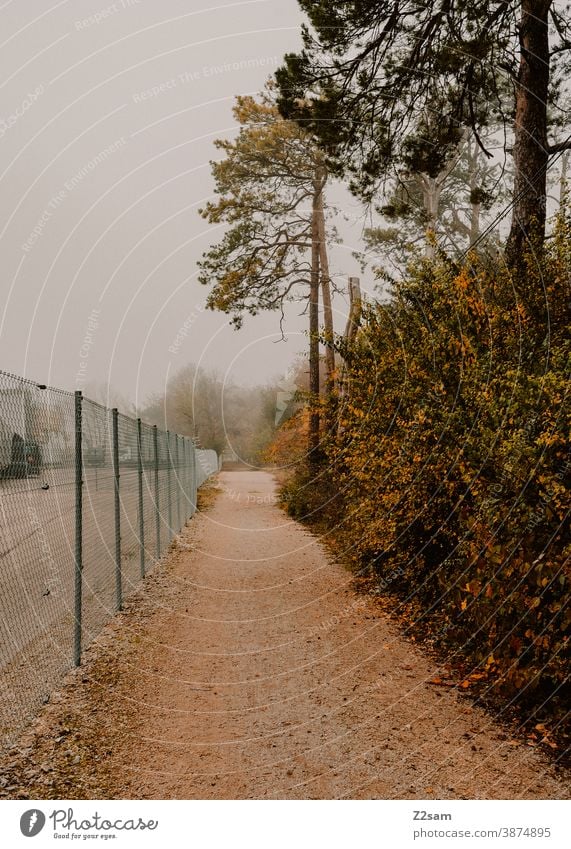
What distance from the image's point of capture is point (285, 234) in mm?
20344

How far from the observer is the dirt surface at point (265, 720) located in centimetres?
363

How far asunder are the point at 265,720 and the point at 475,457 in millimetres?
2538

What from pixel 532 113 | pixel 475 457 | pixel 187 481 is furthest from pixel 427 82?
pixel 187 481

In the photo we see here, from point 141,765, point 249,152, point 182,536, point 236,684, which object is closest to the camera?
point 141,765

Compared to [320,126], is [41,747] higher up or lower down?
lower down

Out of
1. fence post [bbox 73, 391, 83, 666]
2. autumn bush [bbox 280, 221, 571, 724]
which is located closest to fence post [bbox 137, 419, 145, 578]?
autumn bush [bbox 280, 221, 571, 724]

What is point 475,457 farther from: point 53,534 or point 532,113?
point 532,113

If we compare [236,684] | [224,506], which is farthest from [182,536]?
[236,684]

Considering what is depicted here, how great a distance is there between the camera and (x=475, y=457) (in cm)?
554

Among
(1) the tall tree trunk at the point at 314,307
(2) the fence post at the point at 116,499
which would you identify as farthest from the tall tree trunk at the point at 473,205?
(2) the fence post at the point at 116,499

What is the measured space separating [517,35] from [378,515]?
635 cm

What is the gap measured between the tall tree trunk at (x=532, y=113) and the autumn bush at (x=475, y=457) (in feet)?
6.74

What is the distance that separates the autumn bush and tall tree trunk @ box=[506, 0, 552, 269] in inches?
80.9

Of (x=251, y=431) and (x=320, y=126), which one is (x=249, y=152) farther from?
(x=251, y=431)
